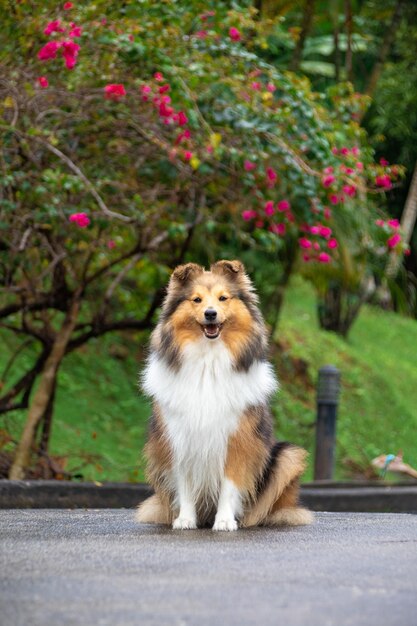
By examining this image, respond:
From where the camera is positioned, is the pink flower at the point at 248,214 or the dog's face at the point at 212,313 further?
the pink flower at the point at 248,214

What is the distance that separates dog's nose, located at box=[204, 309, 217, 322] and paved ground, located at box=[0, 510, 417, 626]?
133 centimetres

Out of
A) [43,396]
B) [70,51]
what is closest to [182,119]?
[70,51]

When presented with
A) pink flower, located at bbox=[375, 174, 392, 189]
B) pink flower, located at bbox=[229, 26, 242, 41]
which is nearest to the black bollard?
pink flower, located at bbox=[375, 174, 392, 189]

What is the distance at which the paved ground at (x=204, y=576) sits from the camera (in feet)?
15.9

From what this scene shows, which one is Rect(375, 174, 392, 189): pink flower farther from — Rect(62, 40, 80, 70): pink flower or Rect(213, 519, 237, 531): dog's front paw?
Rect(213, 519, 237, 531): dog's front paw

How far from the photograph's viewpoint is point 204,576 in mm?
5770

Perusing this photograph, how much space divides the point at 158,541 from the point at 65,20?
571cm

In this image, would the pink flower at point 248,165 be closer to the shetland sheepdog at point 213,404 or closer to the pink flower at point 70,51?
the pink flower at point 70,51

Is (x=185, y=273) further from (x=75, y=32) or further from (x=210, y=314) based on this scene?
(x=75, y=32)

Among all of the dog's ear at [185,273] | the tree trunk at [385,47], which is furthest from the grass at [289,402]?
the dog's ear at [185,273]

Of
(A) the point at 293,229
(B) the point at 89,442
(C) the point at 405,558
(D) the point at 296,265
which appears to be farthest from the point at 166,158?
(C) the point at 405,558

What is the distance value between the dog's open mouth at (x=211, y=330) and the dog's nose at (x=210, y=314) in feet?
0.26

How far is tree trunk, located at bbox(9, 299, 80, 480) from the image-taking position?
1199 centimetres

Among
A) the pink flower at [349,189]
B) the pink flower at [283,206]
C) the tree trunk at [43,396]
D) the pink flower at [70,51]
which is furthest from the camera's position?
the pink flower at [349,189]
